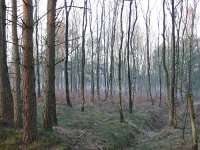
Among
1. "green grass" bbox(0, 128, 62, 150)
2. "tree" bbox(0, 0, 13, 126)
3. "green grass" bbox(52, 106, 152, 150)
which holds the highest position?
"tree" bbox(0, 0, 13, 126)

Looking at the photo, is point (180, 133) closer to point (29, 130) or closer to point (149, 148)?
point (149, 148)

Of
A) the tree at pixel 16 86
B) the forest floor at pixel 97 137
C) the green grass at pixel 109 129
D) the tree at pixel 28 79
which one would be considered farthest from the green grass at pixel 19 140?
the green grass at pixel 109 129

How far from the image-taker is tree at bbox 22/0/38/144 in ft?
30.0

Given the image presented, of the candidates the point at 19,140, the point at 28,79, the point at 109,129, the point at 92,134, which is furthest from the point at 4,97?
the point at 109,129

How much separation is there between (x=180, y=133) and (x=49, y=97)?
7.85 m

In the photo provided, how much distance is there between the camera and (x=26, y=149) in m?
9.00

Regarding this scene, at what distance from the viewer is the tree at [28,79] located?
916cm

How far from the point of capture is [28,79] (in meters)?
9.16

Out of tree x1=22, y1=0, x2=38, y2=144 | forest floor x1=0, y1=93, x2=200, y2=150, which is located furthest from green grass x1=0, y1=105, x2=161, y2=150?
tree x1=22, y1=0, x2=38, y2=144

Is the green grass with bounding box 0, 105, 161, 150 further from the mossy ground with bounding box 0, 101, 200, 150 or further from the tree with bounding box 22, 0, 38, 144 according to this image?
the tree with bounding box 22, 0, 38, 144

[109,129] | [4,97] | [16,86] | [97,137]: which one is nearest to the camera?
[4,97]

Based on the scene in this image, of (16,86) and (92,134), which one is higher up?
(16,86)

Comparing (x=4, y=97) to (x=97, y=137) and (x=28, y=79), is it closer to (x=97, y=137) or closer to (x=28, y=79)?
(x=28, y=79)

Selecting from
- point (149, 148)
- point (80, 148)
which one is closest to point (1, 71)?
point (80, 148)
